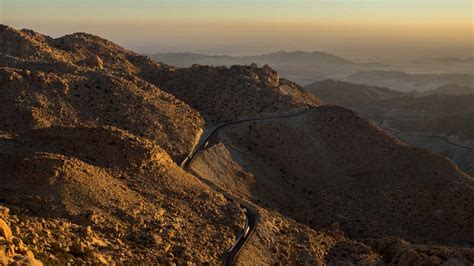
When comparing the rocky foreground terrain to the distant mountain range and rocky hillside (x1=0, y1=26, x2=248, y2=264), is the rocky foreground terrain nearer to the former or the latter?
rocky hillside (x1=0, y1=26, x2=248, y2=264)

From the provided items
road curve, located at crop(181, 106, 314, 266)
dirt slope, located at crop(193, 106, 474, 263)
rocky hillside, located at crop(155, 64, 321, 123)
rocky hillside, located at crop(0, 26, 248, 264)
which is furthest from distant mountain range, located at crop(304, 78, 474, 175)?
rocky hillside, located at crop(0, 26, 248, 264)

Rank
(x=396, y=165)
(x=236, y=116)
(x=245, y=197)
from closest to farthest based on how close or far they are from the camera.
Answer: (x=245, y=197) → (x=396, y=165) → (x=236, y=116)

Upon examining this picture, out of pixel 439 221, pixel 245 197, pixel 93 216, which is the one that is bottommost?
pixel 439 221

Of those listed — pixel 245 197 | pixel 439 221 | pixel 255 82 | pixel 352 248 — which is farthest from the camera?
pixel 255 82

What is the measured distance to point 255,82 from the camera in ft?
188

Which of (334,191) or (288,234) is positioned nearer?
(288,234)

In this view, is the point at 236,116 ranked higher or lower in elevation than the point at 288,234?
higher

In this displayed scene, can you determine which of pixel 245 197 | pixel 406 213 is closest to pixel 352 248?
pixel 245 197

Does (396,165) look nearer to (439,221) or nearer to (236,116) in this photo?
(439,221)

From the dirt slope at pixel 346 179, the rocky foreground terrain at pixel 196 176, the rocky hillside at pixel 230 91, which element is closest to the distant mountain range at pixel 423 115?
the dirt slope at pixel 346 179

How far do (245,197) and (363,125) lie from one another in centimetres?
2069

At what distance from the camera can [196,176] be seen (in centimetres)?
3612

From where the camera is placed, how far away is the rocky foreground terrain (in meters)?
23.2

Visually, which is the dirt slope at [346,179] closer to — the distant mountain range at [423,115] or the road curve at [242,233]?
the road curve at [242,233]
